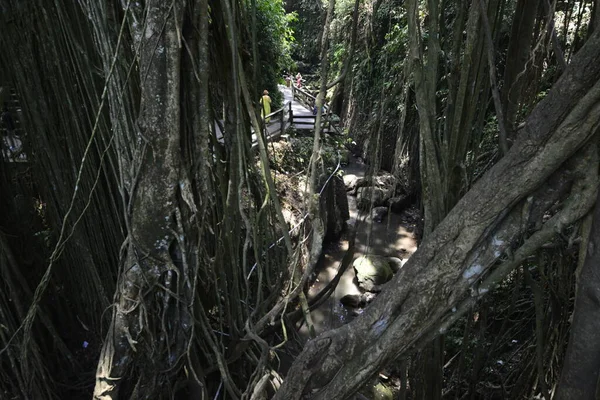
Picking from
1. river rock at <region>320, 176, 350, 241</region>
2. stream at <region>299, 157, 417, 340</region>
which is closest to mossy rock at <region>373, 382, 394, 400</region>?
stream at <region>299, 157, 417, 340</region>

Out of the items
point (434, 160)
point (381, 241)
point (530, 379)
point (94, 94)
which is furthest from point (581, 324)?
point (381, 241)

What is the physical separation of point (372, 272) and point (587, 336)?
4573mm

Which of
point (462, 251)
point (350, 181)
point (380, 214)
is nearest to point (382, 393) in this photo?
point (462, 251)

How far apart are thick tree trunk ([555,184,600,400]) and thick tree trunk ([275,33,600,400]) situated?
0.12 m

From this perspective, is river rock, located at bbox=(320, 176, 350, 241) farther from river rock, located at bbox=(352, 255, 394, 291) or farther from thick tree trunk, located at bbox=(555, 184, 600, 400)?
thick tree trunk, located at bbox=(555, 184, 600, 400)

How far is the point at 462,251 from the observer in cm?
124

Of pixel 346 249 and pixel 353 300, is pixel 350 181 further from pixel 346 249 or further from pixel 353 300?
pixel 353 300

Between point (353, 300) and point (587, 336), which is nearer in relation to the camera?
point (587, 336)

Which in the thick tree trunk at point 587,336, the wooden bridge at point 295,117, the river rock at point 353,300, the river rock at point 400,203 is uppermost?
the thick tree trunk at point 587,336

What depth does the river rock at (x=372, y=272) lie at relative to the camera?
18.3 ft

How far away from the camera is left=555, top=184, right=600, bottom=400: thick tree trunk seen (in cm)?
111

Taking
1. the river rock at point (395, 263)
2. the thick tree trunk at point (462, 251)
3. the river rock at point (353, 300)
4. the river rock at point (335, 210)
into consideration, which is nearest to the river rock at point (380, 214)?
the river rock at point (335, 210)

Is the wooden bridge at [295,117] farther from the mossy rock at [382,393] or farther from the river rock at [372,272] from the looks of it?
the mossy rock at [382,393]

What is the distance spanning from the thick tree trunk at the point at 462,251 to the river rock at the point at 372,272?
421cm
